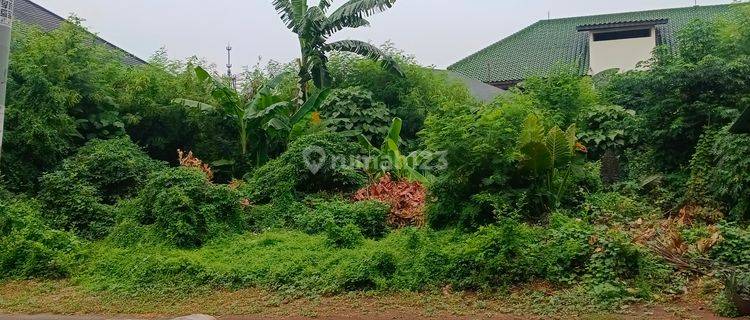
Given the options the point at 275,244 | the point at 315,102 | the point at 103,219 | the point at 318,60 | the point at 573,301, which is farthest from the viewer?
the point at 318,60

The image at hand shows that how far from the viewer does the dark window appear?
914 inches

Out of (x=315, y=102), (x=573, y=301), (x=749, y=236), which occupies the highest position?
(x=315, y=102)

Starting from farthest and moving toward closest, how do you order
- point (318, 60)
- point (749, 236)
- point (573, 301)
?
point (318, 60)
point (749, 236)
point (573, 301)

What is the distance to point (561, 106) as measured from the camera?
13.2m

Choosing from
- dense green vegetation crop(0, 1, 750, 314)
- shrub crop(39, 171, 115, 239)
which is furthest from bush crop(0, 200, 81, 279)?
shrub crop(39, 171, 115, 239)

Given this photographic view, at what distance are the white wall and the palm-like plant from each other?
1177cm

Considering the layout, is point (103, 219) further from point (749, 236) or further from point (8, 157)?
point (749, 236)

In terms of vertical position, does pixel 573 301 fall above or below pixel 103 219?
below

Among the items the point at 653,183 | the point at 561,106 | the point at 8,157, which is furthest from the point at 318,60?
the point at 653,183

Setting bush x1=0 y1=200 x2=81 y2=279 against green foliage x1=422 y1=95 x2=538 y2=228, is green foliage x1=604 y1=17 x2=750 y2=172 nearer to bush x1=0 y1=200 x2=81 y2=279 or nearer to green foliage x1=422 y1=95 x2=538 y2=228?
green foliage x1=422 y1=95 x2=538 y2=228

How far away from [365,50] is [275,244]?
6.53m

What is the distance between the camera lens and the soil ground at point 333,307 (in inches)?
236

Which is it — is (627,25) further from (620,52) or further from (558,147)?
(558,147)

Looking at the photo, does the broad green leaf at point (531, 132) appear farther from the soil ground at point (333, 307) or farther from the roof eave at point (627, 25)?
the roof eave at point (627, 25)
